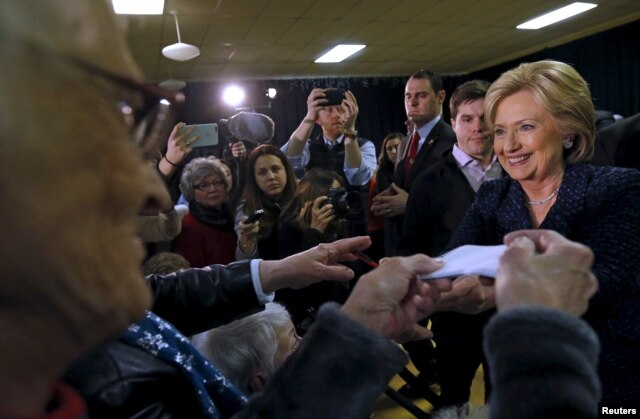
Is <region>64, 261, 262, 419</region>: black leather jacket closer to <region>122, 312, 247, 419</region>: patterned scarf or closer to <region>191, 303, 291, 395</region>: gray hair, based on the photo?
<region>122, 312, 247, 419</region>: patterned scarf

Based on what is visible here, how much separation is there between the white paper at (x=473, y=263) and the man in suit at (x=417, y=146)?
60.6 inches

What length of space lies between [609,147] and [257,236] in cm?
159

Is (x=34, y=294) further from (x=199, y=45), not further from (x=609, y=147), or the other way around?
(x=199, y=45)

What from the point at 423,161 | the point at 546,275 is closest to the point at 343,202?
the point at 423,161

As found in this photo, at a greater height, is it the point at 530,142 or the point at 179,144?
the point at 179,144

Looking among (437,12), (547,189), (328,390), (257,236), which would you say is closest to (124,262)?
(328,390)

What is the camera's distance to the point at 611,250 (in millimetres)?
1094

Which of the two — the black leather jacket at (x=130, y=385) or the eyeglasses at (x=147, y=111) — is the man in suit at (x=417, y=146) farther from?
the eyeglasses at (x=147, y=111)

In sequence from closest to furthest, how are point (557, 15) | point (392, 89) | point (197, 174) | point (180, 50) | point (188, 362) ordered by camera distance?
point (188, 362) < point (197, 174) < point (180, 50) < point (557, 15) < point (392, 89)

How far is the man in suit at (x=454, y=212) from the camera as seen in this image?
1853 mm

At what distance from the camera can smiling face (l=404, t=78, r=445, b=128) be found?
8.43ft

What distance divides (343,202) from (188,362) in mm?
1339

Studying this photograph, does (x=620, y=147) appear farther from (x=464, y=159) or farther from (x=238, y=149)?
(x=238, y=149)

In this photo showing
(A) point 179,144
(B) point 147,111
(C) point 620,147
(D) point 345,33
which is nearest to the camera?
(B) point 147,111
